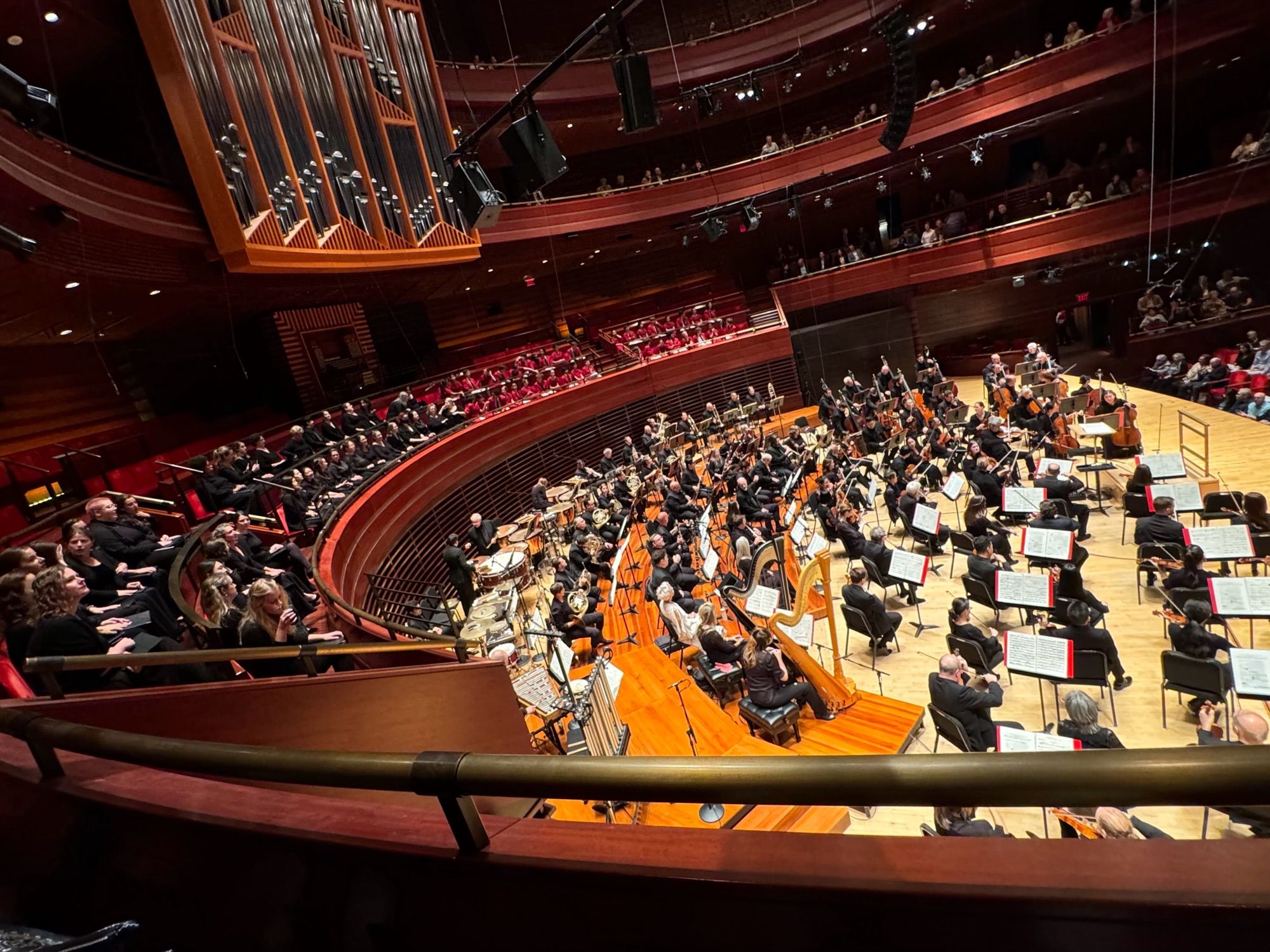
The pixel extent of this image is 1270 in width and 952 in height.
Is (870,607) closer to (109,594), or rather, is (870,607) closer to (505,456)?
(109,594)

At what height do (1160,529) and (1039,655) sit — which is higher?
(1039,655)

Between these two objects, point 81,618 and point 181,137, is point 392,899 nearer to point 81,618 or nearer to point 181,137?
point 81,618

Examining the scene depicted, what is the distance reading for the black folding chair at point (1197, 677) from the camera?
459cm

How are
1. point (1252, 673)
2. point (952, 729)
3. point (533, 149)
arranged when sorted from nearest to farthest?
1. point (1252, 673)
2. point (952, 729)
3. point (533, 149)

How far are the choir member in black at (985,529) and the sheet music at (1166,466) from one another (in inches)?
67.9

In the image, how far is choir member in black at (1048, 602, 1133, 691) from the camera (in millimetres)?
5406

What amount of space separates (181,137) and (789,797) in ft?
37.0

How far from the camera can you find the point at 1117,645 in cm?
639

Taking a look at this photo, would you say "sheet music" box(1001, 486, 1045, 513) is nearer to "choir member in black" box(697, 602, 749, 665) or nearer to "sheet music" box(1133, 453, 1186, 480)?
"sheet music" box(1133, 453, 1186, 480)

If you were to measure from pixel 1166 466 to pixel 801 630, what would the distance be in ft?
16.8

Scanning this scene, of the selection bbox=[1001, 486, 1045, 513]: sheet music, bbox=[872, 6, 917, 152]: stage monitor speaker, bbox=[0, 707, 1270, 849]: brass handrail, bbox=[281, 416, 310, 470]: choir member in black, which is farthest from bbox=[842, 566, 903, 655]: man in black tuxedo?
bbox=[281, 416, 310, 470]: choir member in black

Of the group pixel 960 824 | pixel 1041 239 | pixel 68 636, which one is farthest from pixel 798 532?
pixel 1041 239

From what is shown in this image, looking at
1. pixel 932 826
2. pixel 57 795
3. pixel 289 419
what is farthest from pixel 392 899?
pixel 289 419

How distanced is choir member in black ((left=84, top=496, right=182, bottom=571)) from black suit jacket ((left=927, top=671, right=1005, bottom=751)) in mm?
6690
